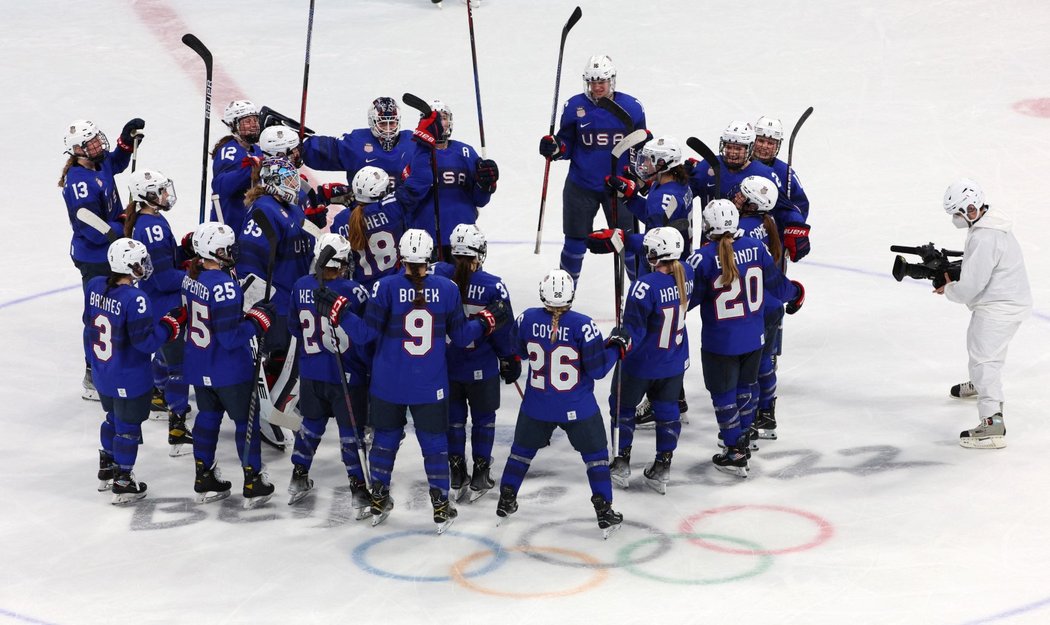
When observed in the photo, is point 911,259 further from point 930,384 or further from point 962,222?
point 962,222

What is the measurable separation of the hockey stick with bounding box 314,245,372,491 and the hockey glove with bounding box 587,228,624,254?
58.3 inches

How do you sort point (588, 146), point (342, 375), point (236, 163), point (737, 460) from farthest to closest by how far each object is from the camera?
point (588, 146), point (236, 163), point (737, 460), point (342, 375)

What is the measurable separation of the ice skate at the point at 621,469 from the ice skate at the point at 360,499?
1329 millimetres

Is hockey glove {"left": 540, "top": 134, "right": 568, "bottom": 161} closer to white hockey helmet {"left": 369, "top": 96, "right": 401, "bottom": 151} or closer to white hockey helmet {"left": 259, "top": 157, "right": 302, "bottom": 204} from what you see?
white hockey helmet {"left": 369, "top": 96, "right": 401, "bottom": 151}

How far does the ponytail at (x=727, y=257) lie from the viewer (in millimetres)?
7445

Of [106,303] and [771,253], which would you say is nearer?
[106,303]

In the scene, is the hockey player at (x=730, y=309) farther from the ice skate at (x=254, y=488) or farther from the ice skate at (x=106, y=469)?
the ice skate at (x=106, y=469)

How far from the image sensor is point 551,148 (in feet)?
31.2

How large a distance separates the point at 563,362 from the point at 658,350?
2.45 ft

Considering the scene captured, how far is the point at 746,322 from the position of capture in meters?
7.64

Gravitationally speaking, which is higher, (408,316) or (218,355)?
(408,316)

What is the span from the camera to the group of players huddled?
22.6 feet

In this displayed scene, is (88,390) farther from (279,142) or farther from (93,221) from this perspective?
(279,142)

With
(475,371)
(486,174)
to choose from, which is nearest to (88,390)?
(486,174)
